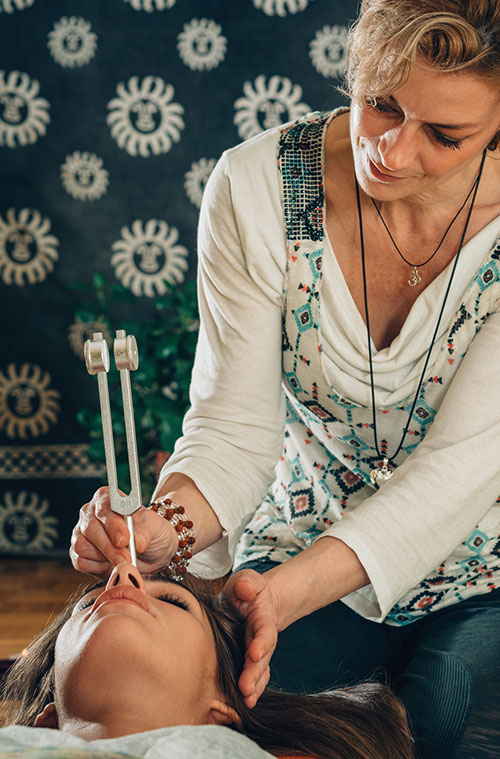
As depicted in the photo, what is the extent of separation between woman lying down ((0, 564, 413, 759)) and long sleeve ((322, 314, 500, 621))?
0.18 meters

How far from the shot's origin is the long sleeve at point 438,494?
1270 millimetres

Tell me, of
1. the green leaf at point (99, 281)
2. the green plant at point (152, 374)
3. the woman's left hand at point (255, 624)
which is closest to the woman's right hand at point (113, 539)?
the woman's left hand at point (255, 624)

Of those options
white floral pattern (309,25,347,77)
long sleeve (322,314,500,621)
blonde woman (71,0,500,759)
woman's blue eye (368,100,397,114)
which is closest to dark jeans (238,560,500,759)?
blonde woman (71,0,500,759)

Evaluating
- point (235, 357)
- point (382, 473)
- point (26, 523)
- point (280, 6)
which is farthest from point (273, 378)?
point (26, 523)

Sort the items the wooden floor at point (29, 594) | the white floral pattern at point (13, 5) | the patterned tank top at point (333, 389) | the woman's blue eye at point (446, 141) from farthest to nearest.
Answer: the white floral pattern at point (13, 5) < the wooden floor at point (29, 594) < the patterned tank top at point (333, 389) < the woman's blue eye at point (446, 141)

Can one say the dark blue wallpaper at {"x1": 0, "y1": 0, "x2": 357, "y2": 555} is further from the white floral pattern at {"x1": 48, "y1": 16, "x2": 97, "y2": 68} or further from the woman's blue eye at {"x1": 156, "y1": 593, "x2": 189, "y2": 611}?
the woman's blue eye at {"x1": 156, "y1": 593, "x2": 189, "y2": 611}

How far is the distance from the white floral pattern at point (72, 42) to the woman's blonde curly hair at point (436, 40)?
1944 millimetres

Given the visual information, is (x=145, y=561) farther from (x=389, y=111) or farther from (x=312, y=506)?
(x=389, y=111)

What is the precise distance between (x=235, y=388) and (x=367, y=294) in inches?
10.9

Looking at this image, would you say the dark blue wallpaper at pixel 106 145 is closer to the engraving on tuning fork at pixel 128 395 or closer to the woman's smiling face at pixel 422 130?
the woman's smiling face at pixel 422 130

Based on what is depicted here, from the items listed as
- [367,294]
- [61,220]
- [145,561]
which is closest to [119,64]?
[61,220]

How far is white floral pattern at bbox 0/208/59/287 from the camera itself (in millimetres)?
2934

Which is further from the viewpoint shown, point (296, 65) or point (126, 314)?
point (126, 314)

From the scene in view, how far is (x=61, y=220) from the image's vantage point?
9.66 ft
